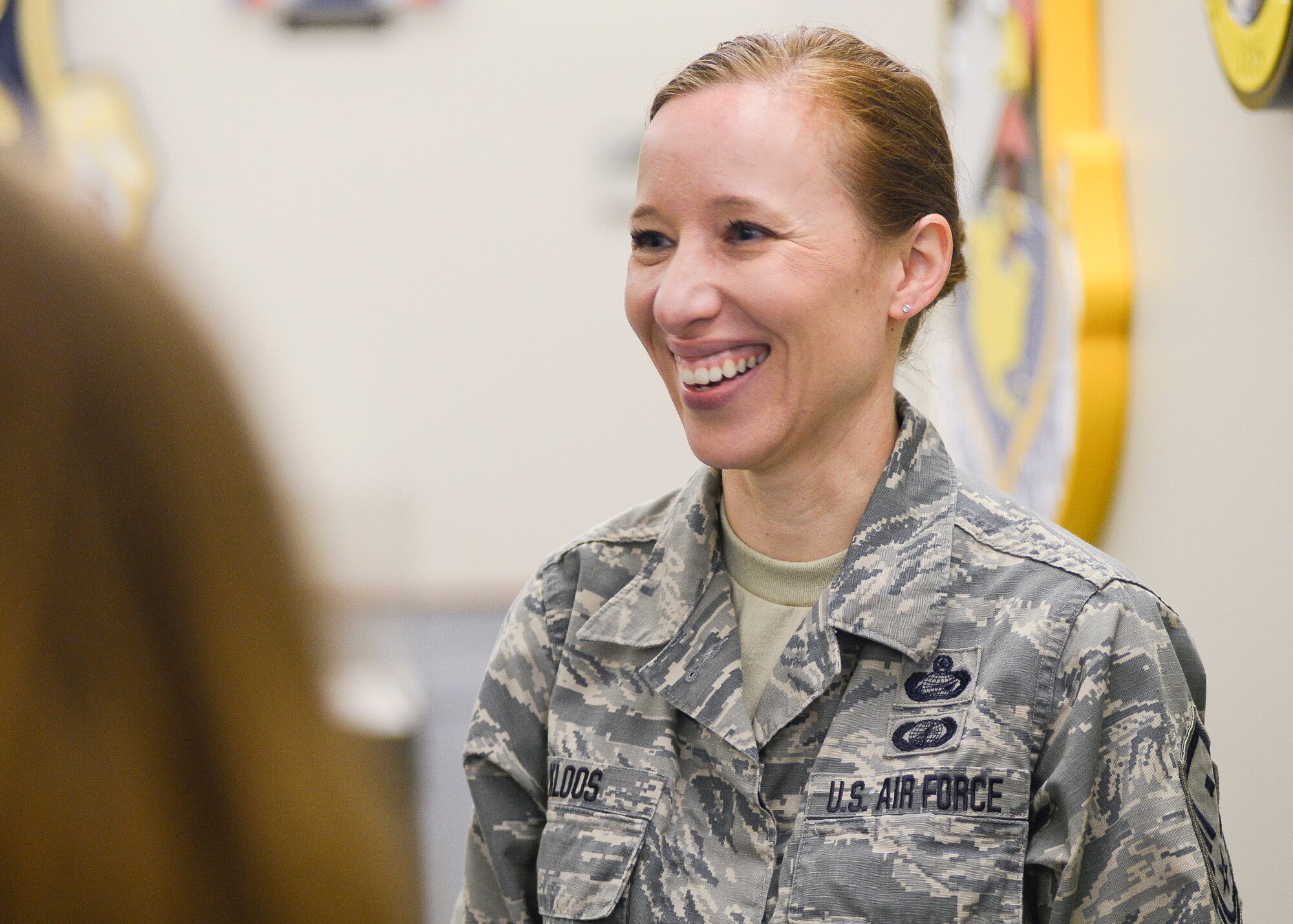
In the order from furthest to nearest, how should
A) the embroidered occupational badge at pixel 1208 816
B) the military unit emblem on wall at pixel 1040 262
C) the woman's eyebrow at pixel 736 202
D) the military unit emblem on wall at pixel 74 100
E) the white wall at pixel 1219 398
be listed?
the military unit emblem on wall at pixel 74 100
the military unit emblem on wall at pixel 1040 262
the white wall at pixel 1219 398
the woman's eyebrow at pixel 736 202
the embroidered occupational badge at pixel 1208 816

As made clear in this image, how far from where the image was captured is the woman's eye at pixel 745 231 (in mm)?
1221

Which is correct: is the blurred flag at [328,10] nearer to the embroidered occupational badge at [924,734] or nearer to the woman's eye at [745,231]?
the woman's eye at [745,231]

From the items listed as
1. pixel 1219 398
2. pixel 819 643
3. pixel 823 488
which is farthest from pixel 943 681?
pixel 1219 398

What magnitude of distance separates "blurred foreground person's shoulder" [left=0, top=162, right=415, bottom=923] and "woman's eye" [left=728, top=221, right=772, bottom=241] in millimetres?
787

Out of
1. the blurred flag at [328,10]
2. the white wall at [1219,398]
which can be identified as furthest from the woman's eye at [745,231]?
the blurred flag at [328,10]

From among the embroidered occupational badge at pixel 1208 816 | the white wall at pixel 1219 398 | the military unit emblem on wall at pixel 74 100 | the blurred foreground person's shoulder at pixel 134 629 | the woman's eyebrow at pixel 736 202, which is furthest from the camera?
the military unit emblem on wall at pixel 74 100

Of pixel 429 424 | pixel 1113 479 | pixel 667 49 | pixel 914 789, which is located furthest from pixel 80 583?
pixel 667 49

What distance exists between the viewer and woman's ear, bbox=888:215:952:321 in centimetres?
129

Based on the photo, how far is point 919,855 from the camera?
3.68 ft

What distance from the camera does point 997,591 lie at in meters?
1.20

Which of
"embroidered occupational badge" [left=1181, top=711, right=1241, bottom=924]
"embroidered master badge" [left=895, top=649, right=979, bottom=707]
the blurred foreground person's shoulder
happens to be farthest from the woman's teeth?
the blurred foreground person's shoulder

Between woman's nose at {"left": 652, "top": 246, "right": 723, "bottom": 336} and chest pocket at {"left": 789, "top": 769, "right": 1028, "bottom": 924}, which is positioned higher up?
woman's nose at {"left": 652, "top": 246, "right": 723, "bottom": 336}

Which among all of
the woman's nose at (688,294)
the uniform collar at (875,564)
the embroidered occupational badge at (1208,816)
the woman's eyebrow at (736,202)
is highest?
the woman's eyebrow at (736,202)

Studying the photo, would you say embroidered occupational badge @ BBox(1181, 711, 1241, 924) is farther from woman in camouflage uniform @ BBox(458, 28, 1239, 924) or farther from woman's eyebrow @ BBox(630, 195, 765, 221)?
woman's eyebrow @ BBox(630, 195, 765, 221)
